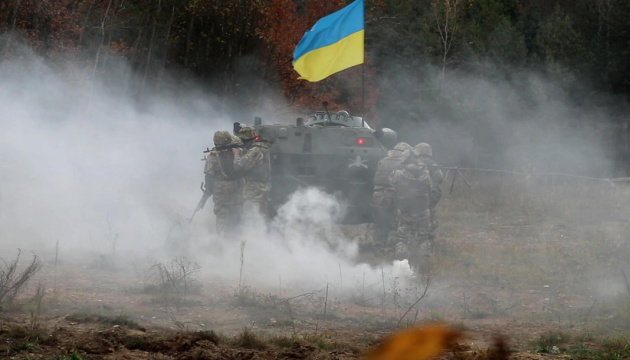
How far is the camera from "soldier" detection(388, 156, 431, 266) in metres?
14.6

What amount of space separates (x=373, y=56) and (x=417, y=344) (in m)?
25.6

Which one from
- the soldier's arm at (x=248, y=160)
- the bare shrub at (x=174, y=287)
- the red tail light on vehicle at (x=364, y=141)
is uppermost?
the red tail light on vehicle at (x=364, y=141)

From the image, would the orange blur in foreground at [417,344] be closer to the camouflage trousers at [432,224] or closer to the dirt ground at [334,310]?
the dirt ground at [334,310]

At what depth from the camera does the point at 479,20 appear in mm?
35219

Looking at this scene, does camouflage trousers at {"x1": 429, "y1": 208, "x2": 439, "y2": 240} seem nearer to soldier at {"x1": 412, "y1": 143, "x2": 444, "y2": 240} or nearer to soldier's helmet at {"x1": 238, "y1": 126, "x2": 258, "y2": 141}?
soldier at {"x1": 412, "y1": 143, "x2": 444, "y2": 240}

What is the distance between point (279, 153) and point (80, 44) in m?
14.8

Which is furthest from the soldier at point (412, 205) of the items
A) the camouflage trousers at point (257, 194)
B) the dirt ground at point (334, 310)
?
the camouflage trousers at point (257, 194)

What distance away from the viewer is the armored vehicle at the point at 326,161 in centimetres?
1563

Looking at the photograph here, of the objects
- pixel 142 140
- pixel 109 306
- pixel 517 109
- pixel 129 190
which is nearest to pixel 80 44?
pixel 142 140

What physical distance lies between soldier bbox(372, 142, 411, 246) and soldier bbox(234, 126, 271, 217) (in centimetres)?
171

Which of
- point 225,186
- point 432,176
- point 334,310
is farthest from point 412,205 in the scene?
point 334,310

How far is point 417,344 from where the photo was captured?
8.69 metres

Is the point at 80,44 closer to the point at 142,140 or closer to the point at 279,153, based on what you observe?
the point at 142,140

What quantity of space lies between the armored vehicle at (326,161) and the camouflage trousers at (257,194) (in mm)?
723
